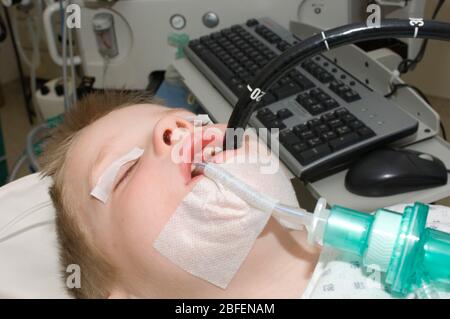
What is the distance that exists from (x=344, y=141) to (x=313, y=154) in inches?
2.3

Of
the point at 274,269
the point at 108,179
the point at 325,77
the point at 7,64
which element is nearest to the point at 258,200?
the point at 274,269

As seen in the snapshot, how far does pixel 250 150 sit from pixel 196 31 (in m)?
0.62

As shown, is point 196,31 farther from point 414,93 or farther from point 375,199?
point 375,199

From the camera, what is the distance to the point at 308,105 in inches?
36.0

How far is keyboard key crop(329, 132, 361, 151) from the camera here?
816mm

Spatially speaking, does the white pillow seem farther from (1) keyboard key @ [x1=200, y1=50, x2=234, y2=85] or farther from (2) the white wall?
(2) the white wall

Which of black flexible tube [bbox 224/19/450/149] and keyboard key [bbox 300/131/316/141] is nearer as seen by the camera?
black flexible tube [bbox 224/19/450/149]

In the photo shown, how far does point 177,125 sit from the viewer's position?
726 mm

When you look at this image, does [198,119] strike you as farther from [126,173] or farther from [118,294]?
[118,294]

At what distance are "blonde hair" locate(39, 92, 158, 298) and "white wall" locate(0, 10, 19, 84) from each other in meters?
1.40

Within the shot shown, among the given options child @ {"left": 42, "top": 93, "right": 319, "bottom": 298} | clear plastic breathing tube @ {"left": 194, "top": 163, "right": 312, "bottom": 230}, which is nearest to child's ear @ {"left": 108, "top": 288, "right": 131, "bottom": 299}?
child @ {"left": 42, "top": 93, "right": 319, "bottom": 298}
